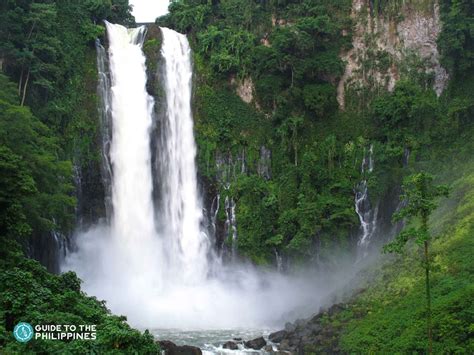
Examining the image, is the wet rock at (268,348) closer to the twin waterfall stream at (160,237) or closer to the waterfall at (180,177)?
the twin waterfall stream at (160,237)

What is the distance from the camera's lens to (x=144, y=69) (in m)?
29.9

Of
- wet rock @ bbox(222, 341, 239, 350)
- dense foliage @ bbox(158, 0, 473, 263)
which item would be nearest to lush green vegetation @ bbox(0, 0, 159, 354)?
wet rock @ bbox(222, 341, 239, 350)

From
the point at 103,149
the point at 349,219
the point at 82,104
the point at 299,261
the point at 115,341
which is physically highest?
the point at 82,104

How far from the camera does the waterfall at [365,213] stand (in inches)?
1055

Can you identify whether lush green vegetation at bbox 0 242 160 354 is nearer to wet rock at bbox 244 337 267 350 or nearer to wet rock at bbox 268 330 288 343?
wet rock at bbox 244 337 267 350

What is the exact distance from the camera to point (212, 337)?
21.1 m

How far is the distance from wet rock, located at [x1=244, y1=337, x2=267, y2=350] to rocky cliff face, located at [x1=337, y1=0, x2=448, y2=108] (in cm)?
1591

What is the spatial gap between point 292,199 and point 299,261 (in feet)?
10.6

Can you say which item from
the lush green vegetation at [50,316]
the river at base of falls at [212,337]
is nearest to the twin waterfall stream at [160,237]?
the river at base of falls at [212,337]

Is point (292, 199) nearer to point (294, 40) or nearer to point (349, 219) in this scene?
point (349, 219)

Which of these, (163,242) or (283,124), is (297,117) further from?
(163,242)

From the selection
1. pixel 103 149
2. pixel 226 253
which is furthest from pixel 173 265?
pixel 103 149

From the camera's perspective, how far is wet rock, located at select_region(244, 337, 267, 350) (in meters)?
19.4

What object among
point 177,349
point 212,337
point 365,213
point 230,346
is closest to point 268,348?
point 230,346
